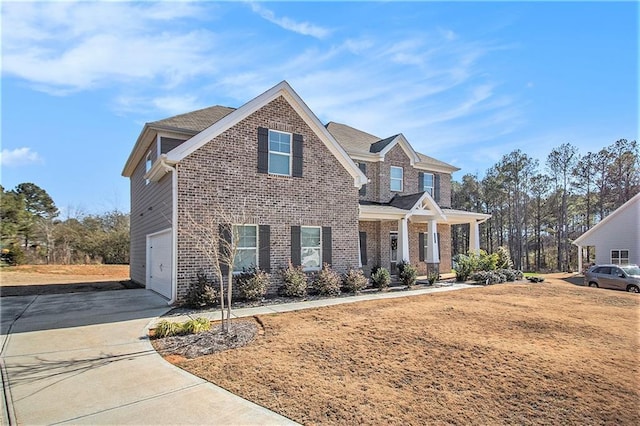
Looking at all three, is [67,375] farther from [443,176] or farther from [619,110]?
[443,176]

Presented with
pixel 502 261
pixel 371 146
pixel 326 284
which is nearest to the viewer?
pixel 326 284

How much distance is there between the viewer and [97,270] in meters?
22.2

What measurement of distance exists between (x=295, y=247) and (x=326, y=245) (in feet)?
4.71

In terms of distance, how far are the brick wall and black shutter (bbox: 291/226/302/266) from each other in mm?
166

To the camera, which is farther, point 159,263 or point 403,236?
point 403,236

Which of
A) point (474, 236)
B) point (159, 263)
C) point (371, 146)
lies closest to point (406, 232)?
point (371, 146)

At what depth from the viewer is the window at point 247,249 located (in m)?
11.3

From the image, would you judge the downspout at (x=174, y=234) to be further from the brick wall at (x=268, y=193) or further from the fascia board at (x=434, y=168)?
the fascia board at (x=434, y=168)

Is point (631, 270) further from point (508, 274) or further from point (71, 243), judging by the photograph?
point (71, 243)

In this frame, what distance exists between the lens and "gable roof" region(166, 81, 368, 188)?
34.3 feet

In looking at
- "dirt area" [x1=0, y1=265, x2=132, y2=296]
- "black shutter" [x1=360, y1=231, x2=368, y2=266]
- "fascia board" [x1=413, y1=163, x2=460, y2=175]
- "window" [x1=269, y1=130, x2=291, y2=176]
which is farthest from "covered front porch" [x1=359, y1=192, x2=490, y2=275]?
"dirt area" [x1=0, y1=265, x2=132, y2=296]

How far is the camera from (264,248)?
456 inches

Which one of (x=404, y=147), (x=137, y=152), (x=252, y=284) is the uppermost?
(x=404, y=147)

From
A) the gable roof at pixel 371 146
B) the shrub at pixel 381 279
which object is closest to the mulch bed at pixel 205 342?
the shrub at pixel 381 279
